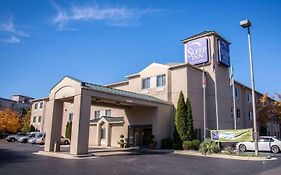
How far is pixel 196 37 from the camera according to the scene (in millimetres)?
32344

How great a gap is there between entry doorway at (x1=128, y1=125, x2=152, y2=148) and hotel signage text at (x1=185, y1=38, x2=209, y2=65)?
1047 cm

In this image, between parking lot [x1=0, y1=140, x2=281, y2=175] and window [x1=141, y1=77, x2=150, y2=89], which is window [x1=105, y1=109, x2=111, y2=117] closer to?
window [x1=141, y1=77, x2=150, y2=89]

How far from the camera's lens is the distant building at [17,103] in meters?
81.0

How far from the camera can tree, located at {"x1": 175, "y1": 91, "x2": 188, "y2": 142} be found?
26.2 meters

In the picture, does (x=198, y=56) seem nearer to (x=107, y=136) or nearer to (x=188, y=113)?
(x=188, y=113)

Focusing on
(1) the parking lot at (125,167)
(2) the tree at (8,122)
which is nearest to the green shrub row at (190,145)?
(1) the parking lot at (125,167)

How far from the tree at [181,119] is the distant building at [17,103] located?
68141 millimetres

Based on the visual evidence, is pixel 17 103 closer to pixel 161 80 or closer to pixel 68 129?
pixel 68 129

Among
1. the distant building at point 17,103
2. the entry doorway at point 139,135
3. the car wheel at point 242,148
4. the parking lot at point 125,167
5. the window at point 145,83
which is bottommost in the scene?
the parking lot at point 125,167

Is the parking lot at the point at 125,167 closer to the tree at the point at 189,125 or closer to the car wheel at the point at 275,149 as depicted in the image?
the car wheel at the point at 275,149

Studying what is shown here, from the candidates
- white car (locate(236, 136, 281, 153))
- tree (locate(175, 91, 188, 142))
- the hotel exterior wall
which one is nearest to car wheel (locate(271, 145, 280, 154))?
white car (locate(236, 136, 281, 153))

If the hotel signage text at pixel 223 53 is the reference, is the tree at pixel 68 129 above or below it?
below

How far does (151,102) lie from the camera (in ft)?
84.7

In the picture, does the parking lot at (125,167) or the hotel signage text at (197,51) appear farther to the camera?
the hotel signage text at (197,51)
